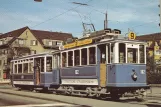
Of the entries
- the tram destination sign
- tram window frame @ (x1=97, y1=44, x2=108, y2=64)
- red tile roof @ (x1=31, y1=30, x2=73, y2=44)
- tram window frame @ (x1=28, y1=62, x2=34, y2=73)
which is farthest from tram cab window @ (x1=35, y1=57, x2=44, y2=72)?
red tile roof @ (x1=31, y1=30, x2=73, y2=44)

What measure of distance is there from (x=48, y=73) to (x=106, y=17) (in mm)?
8124

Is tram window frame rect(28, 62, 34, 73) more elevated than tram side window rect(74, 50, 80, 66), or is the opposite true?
tram side window rect(74, 50, 80, 66)

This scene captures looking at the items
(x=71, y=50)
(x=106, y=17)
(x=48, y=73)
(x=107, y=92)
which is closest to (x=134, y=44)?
(x=107, y=92)

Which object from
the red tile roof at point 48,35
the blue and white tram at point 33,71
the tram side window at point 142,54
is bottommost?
the blue and white tram at point 33,71

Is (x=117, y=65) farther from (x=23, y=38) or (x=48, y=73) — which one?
(x=23, y=38)

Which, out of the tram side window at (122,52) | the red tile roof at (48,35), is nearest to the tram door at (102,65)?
the tram side window at (122,52)

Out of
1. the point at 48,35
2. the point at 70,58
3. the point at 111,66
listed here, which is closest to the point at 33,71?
the point at 70,58

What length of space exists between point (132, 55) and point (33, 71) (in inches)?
423

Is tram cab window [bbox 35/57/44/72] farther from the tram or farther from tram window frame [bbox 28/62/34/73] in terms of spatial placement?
the tram

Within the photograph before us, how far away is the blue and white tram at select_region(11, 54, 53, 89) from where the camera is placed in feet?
81.6

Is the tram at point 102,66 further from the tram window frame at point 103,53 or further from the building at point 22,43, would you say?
the building at point 22,43

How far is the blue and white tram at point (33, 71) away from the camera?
24875mm

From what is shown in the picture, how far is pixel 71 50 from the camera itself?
69.4 ft

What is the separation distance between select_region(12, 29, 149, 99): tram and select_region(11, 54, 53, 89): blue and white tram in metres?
1.60
